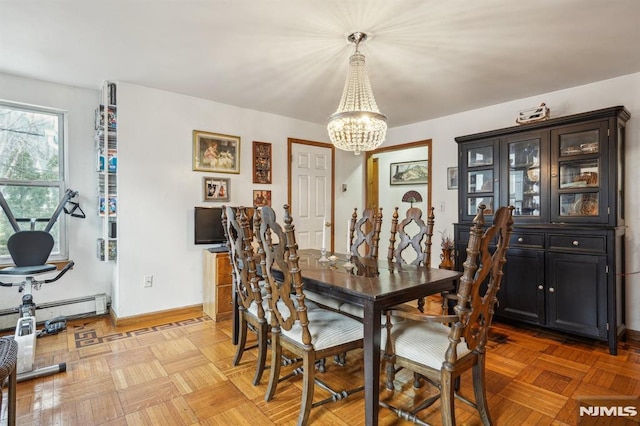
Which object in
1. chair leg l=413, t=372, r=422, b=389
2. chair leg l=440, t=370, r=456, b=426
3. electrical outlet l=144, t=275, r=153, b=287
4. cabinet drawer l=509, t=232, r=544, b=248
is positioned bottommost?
chair leg l=413, t=372, r=422, b=389

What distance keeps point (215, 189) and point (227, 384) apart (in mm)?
2231

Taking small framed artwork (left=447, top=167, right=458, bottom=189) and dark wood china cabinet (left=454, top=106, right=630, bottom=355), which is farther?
small framed artwork (left=447, top=167, right=458, bottom=189)

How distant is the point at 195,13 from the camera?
6.79ft

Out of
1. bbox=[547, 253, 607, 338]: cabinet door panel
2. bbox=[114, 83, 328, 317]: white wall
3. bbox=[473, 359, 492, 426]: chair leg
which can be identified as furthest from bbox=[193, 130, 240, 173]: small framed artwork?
bbox=[547, 253, 607, 338]: cabinet door panel

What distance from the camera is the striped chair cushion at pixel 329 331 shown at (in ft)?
5.86

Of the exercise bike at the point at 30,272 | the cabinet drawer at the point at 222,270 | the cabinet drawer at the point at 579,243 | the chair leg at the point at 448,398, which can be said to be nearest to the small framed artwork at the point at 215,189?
the cabinet drawer at the point at 222,270

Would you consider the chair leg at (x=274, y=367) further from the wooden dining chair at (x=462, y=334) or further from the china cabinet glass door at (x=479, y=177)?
the china cabinet glass door at (x=479, y=177)

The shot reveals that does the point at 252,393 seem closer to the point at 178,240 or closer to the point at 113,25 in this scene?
the point at 178,240

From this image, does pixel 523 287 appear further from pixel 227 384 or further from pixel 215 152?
pixel 215 152

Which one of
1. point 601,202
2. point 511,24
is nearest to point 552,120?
point 601,202

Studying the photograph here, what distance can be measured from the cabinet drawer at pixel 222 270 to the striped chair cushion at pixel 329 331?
1658 mm

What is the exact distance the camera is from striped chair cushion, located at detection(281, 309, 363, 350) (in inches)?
70.4

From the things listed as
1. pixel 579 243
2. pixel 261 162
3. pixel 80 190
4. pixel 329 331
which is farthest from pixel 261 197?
pixel 579 243

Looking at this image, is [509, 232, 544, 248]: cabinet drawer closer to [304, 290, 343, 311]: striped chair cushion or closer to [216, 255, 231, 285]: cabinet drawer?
[304, 290, 343, 311]: striped chair cushion
